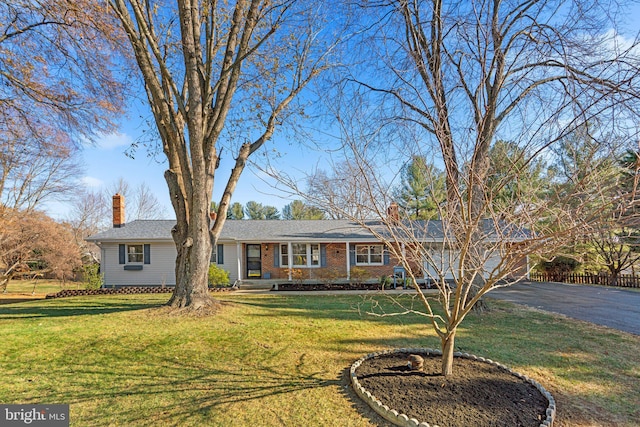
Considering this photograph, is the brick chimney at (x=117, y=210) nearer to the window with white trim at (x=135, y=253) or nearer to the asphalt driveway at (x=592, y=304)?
the window with white trim at (x=135, y=253)

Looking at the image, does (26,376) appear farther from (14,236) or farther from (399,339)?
(14,236)

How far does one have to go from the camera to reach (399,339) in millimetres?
5746

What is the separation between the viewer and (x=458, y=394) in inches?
131

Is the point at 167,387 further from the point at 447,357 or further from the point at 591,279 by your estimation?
the point at 591,279

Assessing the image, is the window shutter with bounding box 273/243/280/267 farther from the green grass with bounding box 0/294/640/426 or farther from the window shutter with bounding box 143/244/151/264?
the green grass with bounding box 0/294/640/426

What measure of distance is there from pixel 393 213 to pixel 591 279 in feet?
59.4

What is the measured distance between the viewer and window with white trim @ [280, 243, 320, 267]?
1633cm

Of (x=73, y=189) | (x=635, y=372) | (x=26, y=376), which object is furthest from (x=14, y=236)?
(x=635, y=372)

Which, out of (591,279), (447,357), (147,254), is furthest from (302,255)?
(591,279)

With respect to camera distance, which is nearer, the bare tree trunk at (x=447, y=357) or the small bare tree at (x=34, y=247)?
the bare tree trunk at (x=447, y=357)

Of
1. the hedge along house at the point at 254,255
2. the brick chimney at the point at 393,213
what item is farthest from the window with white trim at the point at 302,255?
the brick chimney at the point at 393,213

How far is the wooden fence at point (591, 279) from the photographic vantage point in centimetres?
1483

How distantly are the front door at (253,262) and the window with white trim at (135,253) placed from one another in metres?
5.14

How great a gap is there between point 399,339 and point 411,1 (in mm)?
6640
